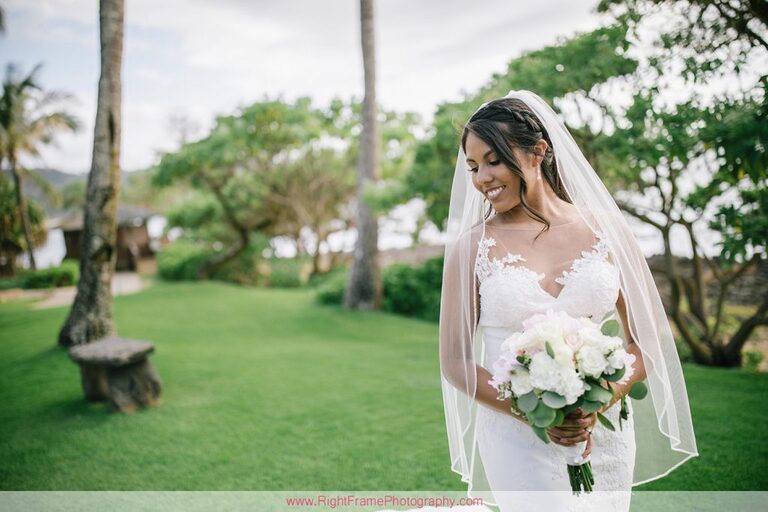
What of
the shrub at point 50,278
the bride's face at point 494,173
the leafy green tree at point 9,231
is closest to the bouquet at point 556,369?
the bride's face at point 494,173

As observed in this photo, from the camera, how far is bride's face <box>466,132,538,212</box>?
2.09 metres

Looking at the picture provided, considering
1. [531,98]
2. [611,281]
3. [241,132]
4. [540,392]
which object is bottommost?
[540,392]

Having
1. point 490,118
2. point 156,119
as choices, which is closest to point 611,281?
point 490,118

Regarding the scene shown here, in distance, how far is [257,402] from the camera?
562cm

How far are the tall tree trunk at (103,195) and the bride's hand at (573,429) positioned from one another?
6898mm

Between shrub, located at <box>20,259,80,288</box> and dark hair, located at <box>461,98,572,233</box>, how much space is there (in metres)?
17.8

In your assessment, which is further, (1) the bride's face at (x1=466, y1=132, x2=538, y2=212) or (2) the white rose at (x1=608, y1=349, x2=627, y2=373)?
(1) the bride's face at (x1=466, y1=132, x2=538, y2=212)

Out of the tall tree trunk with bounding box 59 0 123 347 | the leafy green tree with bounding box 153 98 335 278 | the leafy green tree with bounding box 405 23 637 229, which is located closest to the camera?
the leafy green tree with bounding box 405 23 637 229

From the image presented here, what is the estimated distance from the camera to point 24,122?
2097 cm

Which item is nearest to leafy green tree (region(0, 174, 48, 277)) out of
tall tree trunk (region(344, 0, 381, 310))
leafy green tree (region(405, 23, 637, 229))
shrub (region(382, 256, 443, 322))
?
tall tree trunk (region(344, 0, 381, 310))

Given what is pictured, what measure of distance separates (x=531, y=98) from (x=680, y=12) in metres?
3.70

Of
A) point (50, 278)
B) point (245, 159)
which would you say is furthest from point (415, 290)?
point (50, 278)

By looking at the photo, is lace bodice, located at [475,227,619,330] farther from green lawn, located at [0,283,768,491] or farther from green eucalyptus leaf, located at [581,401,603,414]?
green lawn, located at [0,283,768,491]

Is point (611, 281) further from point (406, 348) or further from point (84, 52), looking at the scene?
point (84, 52)
